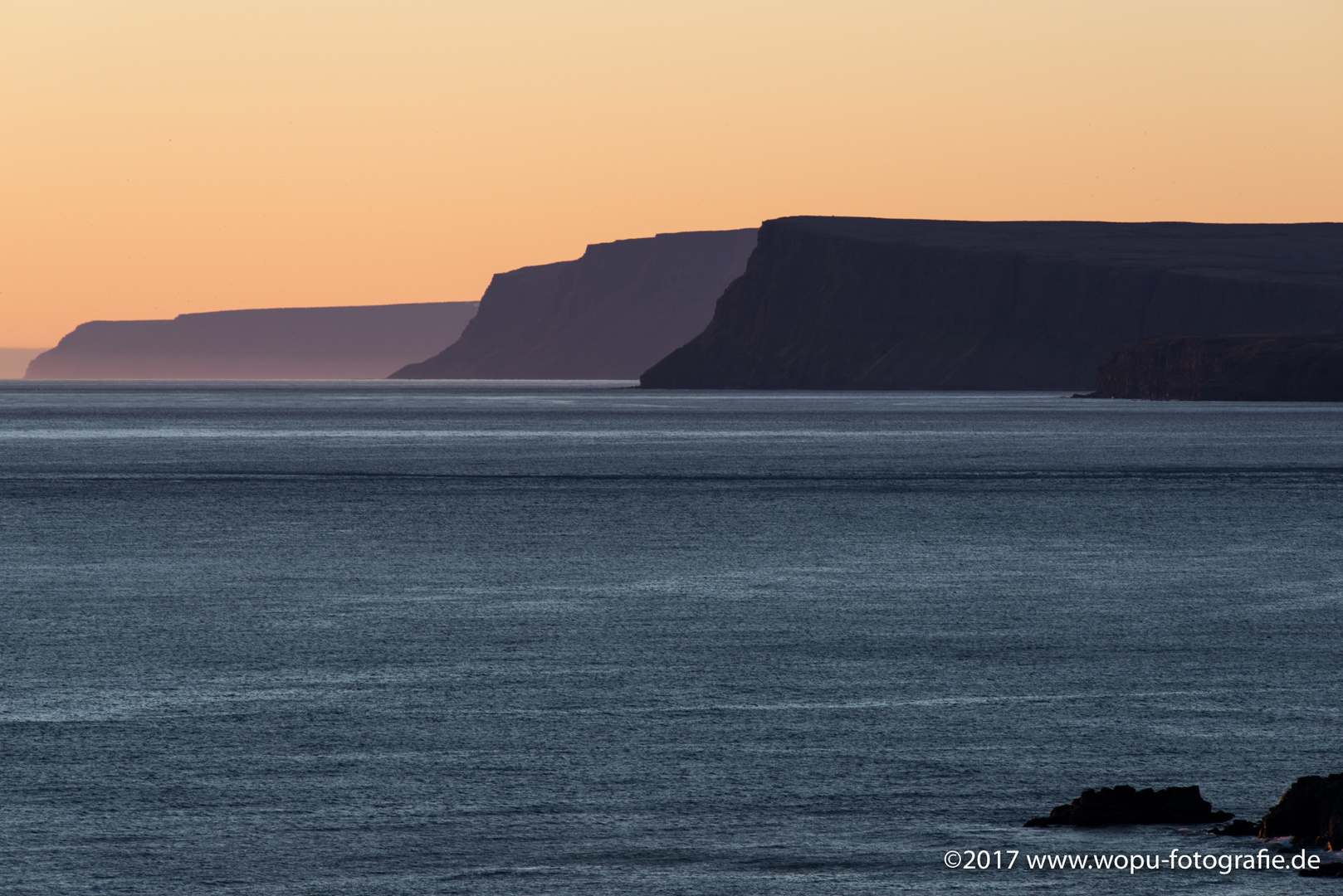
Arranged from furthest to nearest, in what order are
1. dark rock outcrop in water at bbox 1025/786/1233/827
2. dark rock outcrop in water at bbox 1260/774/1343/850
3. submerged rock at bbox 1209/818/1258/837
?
dark rock outcrop in water at bbox 1025/786/1233/827, submerged rock at bbox 1209/818/1258/837, dark rock outcrop in water at bbox 1260/774/1343/850

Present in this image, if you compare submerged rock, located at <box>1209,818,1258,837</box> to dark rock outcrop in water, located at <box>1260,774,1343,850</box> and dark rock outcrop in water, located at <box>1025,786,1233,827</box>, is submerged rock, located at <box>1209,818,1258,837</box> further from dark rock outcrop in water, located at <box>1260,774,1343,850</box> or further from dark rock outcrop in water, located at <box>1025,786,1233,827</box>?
dark rock outcrop in water, located at <box>1025,786,1233,827</box>

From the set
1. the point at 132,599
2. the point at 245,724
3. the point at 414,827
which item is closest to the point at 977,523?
the point at 132,599

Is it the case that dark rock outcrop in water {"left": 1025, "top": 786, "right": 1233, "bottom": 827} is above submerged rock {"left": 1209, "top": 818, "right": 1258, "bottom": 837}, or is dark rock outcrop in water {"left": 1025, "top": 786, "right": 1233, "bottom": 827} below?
above

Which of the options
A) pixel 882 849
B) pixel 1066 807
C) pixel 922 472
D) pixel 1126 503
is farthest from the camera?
pixel 922 472

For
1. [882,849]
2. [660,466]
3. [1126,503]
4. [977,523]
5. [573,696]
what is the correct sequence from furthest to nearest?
[660,466] < [1126,503] < [977,523] < [573,696] < [882,849]

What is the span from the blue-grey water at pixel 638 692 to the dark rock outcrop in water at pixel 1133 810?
9.2 inches

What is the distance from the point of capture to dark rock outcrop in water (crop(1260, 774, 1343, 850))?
1152 centimetres

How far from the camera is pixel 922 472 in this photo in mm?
70125

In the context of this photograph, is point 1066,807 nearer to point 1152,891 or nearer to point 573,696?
point 1152,891

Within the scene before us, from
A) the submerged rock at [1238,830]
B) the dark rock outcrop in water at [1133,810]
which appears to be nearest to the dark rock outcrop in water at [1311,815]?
the submerged rock at [1238,830]

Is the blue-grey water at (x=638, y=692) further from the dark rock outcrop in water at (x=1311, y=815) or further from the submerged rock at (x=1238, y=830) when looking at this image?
the dark rock outcrop in water at (x=1311, y=815)

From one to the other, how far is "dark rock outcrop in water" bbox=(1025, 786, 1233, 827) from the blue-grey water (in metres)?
0.23

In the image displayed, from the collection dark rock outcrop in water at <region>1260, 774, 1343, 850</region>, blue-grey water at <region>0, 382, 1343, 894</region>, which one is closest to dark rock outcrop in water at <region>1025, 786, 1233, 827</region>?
blue-grey water at <region>0, 382, 1343, 894</region>

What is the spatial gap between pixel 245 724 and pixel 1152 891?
8.76 meters
